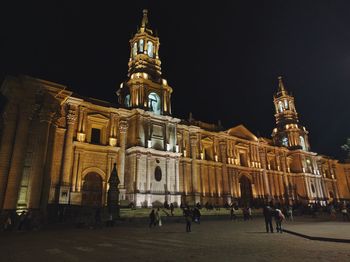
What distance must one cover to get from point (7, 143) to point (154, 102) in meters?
18.4

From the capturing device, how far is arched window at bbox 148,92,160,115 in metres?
34.7

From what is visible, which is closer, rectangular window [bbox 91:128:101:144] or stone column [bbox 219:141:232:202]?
rectangular window [bbox 91:128:101:144]

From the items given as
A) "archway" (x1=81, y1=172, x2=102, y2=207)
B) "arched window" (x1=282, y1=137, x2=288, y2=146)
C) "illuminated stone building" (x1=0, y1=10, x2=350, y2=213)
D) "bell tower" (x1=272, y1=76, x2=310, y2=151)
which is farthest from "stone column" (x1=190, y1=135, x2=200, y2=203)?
"arched window" (x1=282, y1=137, x2=288, y2=146)

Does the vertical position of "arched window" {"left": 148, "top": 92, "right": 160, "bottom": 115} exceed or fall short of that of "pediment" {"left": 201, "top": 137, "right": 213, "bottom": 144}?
it exceeds it

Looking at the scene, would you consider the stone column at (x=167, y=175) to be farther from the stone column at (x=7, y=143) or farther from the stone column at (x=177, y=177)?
the stone column at (x=7, y=143)

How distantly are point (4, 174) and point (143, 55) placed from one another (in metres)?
23.7

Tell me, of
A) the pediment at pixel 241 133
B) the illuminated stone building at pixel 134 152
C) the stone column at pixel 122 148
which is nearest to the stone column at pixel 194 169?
the illuminated stone building at pixel 134 152

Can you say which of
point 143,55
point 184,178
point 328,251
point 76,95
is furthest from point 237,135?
point 328,251

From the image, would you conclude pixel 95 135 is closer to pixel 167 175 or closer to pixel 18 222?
pixel 167 175

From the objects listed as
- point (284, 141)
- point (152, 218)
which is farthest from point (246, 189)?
point (152, 218)

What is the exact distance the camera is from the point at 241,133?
149 ft

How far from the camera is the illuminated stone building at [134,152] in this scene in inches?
861

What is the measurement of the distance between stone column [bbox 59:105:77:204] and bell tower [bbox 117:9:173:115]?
24.0 ft

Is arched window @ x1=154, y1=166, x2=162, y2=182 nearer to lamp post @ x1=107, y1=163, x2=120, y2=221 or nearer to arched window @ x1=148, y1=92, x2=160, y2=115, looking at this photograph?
arched window @ x1=148, y1=92, x2=160, y2=115
